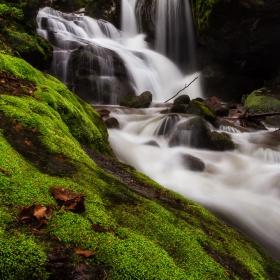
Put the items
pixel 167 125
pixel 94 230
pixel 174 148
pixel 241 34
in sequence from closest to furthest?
pixel 94 230 → pixel 174 148 → pixel 167 125 → pixel 241 34

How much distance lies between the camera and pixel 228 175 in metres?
7.54

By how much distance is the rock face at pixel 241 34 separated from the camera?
15.1m

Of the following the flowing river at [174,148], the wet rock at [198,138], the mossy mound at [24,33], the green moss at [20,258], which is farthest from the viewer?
the wet rock at [198,138]

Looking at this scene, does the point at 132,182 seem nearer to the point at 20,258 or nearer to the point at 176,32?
the point at 20,258

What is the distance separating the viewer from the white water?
15.9 feet

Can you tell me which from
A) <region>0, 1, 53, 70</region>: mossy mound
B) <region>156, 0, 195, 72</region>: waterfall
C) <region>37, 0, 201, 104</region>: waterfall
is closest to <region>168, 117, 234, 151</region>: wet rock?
<region>0, 1, 53, 70</region>: mossy mound

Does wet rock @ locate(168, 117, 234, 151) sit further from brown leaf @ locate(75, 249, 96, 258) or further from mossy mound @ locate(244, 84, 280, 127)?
brown leaf @ locate(75, 249, 96, 258)

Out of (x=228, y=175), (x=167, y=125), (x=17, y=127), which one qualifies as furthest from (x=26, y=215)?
(x=167, y=125)

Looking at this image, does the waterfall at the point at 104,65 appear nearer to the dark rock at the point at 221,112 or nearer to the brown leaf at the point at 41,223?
the dark rock at the point at 221,112

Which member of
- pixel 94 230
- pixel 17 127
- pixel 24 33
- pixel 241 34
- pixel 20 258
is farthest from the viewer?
pixel 241 34

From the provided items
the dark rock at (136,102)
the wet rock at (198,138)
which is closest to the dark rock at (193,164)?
the wet rock at (198,138)

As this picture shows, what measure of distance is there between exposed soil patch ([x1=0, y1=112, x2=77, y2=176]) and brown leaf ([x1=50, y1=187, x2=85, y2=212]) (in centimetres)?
36

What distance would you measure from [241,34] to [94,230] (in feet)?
59.9

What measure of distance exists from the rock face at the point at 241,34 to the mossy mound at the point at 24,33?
11080 mm
